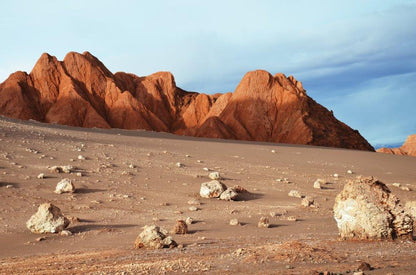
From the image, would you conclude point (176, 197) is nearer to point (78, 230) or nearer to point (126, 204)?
point (126, 204)

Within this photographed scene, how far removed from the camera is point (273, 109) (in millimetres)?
68750

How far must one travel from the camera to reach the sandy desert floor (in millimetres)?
4926

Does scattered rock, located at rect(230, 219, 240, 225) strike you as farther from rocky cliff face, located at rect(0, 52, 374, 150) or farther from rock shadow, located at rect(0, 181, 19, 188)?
rocky cliff face, located at rect(0, 52, 374, 150)

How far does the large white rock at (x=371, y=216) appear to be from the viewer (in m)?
6.01

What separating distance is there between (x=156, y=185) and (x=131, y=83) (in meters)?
83.3

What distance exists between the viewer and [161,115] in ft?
288

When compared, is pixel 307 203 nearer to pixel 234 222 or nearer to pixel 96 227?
pixel 234 222

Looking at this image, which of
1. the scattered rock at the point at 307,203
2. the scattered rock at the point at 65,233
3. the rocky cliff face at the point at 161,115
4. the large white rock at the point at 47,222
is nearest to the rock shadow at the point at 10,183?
the large white rock at the point at 47,222

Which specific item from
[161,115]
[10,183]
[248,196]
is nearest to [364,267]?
[248,196]

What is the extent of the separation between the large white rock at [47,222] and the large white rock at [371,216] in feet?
14.9

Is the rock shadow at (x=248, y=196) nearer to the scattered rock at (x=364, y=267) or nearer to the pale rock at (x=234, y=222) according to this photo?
the pale rock at (x=234, y=222)

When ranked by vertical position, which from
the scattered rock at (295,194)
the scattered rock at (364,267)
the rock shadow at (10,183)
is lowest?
the scattered rock at (364,267)

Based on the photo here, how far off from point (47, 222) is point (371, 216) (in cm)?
517

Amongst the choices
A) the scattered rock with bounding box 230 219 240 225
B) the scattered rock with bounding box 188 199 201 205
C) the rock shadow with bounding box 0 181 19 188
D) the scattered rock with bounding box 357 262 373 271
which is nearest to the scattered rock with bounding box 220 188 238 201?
the scattered rock with bounding box 188 199 201 205
